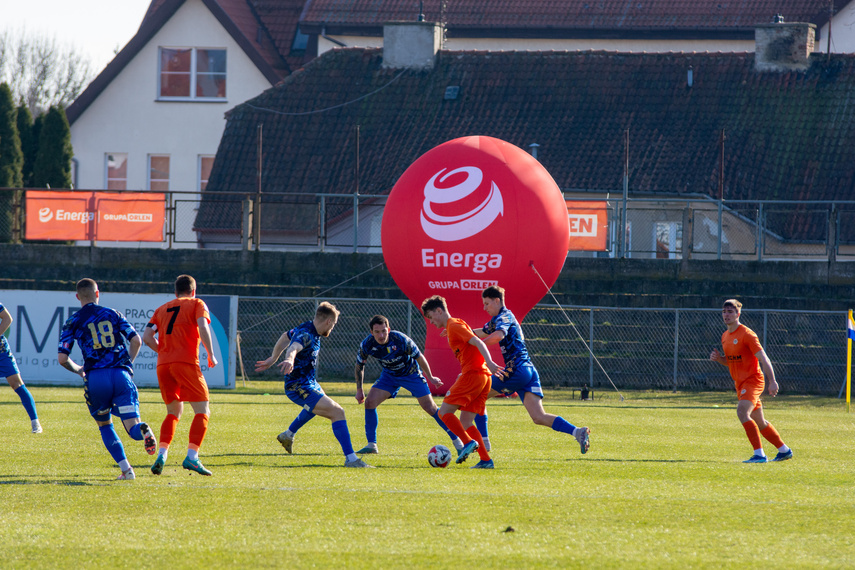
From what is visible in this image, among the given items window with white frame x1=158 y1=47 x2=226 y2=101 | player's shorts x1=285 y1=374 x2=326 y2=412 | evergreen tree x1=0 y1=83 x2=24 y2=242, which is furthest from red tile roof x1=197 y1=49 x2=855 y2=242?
player's shorts x1=285 y1=374 x2=326 y2=412

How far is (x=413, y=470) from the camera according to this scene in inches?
431

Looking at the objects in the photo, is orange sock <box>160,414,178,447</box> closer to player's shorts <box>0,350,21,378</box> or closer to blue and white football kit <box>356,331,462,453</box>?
blue and white football kit <box>356,331,462,453</box>

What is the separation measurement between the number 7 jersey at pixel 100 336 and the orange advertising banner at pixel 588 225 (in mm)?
18100

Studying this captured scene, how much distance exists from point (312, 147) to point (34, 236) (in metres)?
11.1

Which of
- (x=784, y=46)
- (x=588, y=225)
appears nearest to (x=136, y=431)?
(x=588, y=225)

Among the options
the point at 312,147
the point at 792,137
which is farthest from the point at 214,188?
the point at 792,137

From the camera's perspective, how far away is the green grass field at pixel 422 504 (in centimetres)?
698

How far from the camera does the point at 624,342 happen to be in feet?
83.0

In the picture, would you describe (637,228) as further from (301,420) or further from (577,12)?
(301,420)

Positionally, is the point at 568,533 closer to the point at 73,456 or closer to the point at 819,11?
the point at 73,456

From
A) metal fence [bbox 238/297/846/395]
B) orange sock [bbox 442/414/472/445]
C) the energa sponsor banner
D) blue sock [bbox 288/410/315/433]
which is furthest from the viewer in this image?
metal fence [bbox 238/297/846/395]

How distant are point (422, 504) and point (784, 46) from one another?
3055 centimetres

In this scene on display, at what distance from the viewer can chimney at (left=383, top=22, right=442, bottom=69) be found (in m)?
37.5

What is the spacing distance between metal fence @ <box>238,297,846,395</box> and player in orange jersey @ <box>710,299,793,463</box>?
11.1 metres
